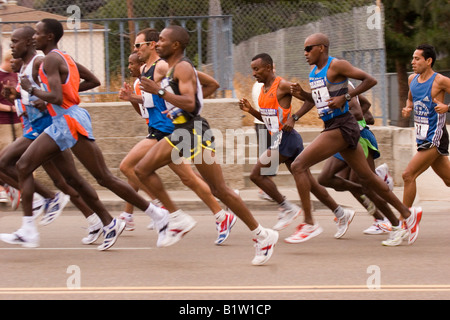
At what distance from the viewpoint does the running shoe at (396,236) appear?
757cm

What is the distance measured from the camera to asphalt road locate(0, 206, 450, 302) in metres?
5.66

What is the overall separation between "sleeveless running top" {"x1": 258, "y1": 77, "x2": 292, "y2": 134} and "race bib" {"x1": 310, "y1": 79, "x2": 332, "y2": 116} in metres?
0.80

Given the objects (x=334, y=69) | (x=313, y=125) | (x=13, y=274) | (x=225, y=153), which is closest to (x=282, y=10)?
(x=313, y=125)

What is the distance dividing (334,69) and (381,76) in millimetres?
5701

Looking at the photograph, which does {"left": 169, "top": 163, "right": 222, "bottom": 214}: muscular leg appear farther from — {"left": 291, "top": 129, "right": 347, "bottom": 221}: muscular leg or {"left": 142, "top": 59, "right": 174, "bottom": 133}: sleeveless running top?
{"left": 291, "top": 129, "right": 347, "bottom": 221}: muscular leg

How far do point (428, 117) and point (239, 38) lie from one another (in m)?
6.25

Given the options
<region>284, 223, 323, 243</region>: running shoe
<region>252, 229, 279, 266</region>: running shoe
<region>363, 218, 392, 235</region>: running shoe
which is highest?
<region>252, 229, 279, 266</region>: running shoe

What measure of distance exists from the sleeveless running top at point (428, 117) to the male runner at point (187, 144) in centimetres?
216

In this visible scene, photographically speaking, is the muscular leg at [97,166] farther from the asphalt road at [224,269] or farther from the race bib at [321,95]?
the race bib at [321,95]

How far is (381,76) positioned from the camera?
12.8 metres

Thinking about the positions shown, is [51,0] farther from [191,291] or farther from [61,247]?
[191,291]

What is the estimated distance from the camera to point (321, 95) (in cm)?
744

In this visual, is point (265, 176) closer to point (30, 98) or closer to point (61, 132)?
point (61, 132)

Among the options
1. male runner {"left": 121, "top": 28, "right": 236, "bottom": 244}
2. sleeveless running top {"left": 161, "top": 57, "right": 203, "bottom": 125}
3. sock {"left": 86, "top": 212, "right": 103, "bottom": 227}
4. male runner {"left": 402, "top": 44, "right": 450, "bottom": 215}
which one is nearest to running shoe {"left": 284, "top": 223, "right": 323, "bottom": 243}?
male runner {"left": 121, "top": 28, "right": 236, "bottom": 244}
